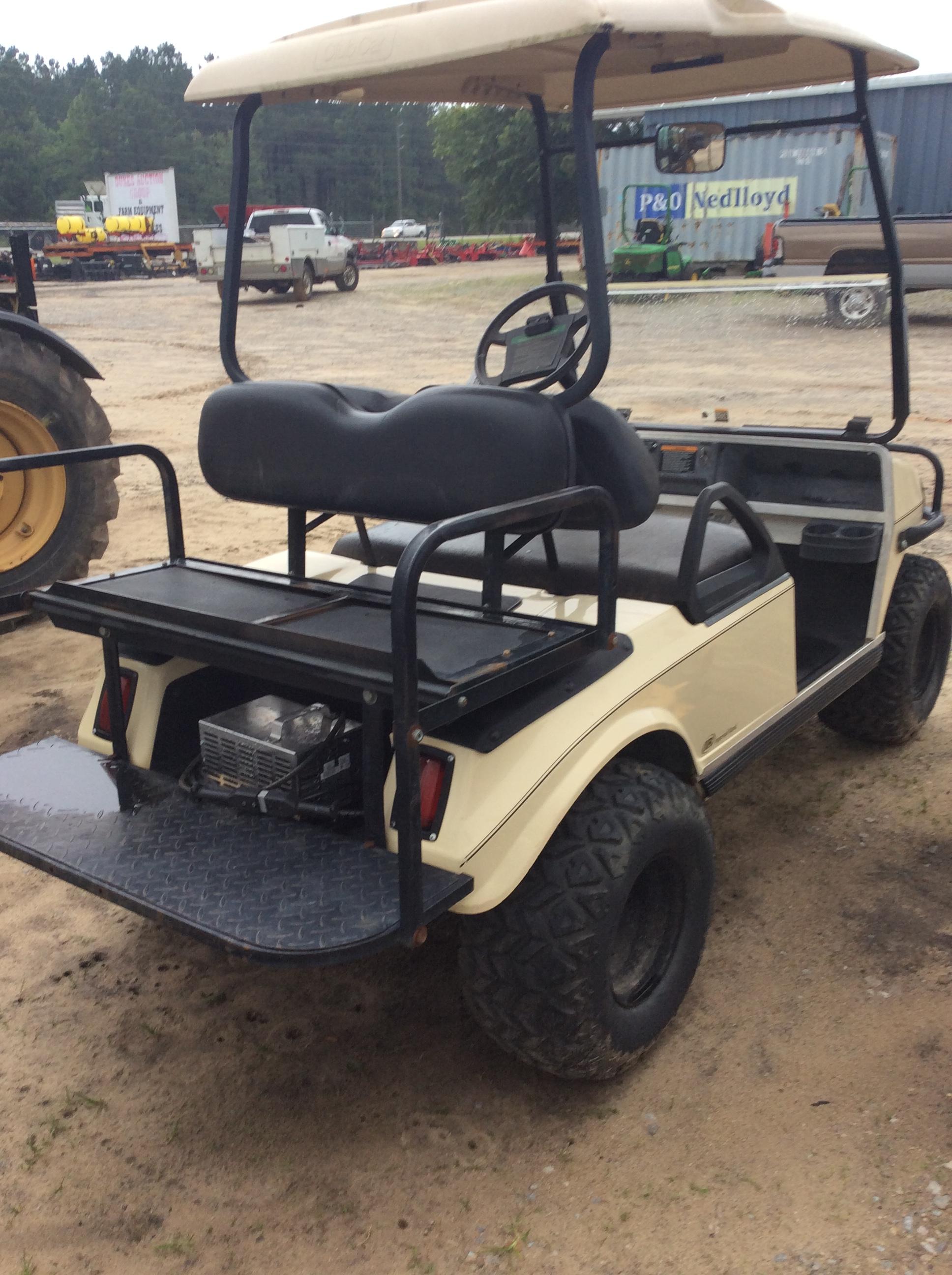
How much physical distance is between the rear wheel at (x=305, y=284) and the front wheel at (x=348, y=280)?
1387mm

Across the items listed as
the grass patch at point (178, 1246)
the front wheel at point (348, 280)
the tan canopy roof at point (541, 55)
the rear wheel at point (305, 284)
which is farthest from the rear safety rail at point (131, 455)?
the front wheel at point (348, 280)

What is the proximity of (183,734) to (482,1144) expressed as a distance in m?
1.15

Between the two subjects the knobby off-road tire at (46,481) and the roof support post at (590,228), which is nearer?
the roof support post at (590,228)

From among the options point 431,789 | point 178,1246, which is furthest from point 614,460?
point 178,1246

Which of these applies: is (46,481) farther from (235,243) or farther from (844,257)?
(844,257)

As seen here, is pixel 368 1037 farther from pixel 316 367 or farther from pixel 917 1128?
pixel 316 367

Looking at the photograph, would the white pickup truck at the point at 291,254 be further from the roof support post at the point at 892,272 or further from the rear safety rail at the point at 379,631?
the rear safety rail at the point at 379,631

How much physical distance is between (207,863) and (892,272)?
2541mm

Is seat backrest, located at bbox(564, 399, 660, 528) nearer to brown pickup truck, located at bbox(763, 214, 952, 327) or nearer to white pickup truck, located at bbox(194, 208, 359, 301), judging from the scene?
brown pickup truck, located at bbox(763, 214, 952, 327)

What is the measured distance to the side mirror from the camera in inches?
Answer: 124

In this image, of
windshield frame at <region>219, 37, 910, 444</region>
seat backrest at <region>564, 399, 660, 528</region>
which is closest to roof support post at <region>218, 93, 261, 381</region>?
windshield frame at <region>219, 37, 910, 444</region>

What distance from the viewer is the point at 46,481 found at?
16.2 feet

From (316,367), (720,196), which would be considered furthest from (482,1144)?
(316,367)

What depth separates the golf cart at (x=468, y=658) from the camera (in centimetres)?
205
